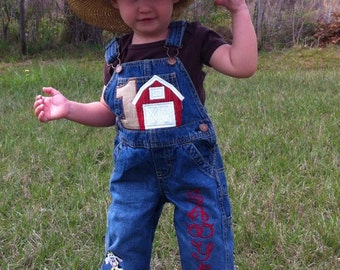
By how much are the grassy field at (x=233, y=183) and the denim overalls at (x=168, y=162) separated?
25.7 inches

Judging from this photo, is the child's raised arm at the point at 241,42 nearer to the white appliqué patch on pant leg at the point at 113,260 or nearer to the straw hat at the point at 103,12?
the straw hat at the point at 103,12

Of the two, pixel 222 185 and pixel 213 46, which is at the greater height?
pixel 213 46

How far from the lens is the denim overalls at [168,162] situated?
1.76m

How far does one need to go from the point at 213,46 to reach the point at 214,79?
15.0 feet

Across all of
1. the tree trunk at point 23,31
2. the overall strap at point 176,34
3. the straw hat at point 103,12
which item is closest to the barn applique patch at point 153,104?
the overall strap at point 176,34

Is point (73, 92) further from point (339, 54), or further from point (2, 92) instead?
point (339, 54)

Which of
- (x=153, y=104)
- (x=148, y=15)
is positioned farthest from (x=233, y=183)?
(x=148, y=15)

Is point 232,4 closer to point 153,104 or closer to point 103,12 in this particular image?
point 153,104

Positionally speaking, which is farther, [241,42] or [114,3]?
[114,3]

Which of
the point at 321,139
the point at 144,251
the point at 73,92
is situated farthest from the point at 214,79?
the point at 144,251

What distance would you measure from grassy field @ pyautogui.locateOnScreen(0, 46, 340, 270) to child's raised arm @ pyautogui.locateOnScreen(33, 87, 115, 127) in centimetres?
75

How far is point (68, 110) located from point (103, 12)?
37cm

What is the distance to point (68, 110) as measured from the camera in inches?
75.4

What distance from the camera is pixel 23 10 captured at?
8.59 metres
